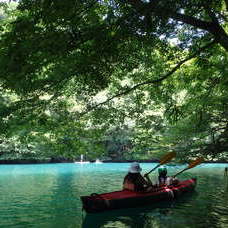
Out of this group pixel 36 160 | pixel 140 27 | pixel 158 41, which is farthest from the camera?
pixel 36 160

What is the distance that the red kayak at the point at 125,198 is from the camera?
10438mm

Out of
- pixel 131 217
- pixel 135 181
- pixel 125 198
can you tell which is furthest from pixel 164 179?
pixel 131 217

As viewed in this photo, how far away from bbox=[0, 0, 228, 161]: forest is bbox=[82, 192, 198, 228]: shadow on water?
2.38m

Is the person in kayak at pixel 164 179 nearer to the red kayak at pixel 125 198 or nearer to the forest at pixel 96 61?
the red kayak at pixel 125 198

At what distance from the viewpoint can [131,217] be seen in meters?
10.7

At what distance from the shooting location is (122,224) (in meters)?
9.76

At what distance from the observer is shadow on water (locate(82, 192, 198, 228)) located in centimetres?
977

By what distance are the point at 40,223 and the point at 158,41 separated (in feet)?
21.8

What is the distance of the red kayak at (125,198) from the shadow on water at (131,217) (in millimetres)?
217

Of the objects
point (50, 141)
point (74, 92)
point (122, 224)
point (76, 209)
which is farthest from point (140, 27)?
point (76, 209)

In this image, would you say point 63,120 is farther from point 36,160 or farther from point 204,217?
point 36,160

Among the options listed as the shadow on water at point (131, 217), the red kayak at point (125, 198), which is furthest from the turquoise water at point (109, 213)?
the red kayak at point (125, 198)

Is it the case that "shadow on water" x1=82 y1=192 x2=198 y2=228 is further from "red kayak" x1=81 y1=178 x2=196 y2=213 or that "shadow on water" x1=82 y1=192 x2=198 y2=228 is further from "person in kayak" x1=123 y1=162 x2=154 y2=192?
"person in kayak" x1=123 y1=162 x2=154 y2=192

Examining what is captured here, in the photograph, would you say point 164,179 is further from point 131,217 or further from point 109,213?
point 109,213
